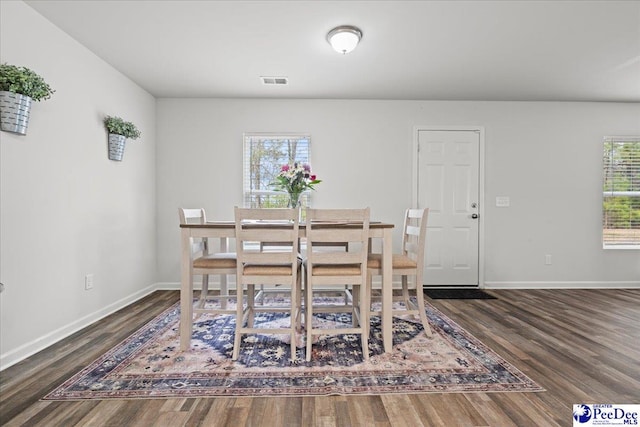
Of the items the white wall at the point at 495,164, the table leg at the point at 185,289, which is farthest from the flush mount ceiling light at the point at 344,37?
the table leg at the point at 185,289

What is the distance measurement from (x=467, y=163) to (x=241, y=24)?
3.27 meters

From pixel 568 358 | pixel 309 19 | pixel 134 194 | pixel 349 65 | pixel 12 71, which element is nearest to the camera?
pixel 12 71

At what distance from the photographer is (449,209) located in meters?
4.39

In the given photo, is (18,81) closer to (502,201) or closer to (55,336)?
(55,336)

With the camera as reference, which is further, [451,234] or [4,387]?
[451,234]

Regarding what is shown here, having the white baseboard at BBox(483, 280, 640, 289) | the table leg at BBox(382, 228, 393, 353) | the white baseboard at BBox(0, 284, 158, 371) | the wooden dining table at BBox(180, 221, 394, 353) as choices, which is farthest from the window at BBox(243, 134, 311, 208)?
the white baseboard at BBox(483, 280, 640, 289)

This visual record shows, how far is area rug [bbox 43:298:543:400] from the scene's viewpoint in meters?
1.84

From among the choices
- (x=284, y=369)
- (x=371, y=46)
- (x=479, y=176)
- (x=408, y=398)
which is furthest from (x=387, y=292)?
(x=479, y=176)

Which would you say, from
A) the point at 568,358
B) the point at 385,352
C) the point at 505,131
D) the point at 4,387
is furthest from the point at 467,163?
the point at 4,387

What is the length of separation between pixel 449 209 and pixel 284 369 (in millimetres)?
3199

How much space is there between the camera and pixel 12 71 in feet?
6.44

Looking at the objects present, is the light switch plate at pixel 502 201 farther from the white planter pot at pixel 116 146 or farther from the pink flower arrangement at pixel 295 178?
the white planter pot at pixel 116 146

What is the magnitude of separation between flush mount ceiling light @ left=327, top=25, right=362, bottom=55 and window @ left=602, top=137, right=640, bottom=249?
401cm

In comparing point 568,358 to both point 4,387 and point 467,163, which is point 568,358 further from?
point 4,387
